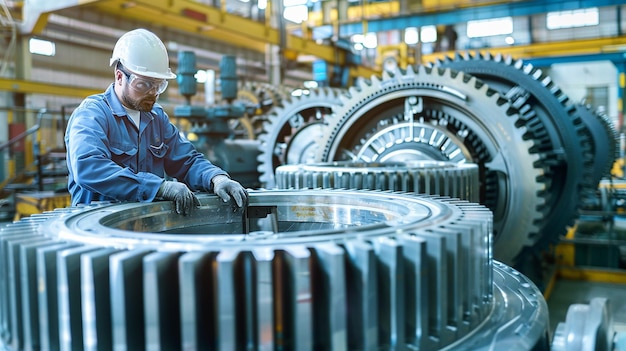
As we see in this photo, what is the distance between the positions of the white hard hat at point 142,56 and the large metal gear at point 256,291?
1033mm

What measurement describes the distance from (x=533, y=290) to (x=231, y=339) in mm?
833

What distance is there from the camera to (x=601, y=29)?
1753 centimetres

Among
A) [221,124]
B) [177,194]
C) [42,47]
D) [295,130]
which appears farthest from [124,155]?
[42,47]

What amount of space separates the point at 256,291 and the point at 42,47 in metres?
13.4

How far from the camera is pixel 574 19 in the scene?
18.0 m

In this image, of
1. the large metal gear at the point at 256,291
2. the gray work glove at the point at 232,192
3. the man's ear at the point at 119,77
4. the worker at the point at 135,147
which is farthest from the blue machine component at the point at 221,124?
the large metal gear at the point at 256,291

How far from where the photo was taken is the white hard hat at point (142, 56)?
212 centimetres

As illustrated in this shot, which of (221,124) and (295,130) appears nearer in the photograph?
(295,130)

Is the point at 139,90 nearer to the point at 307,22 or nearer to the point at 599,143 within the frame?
the point at 599,143

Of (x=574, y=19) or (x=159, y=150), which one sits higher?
(x=574, y=19)

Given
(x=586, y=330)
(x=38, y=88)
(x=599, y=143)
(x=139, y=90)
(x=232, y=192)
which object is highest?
(x=38, y=88)

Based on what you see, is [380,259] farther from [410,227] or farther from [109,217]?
[109,217]

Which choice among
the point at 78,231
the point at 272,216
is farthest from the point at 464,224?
the point at 78,231

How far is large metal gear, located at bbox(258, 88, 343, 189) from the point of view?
17.6ft
